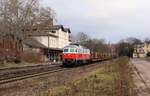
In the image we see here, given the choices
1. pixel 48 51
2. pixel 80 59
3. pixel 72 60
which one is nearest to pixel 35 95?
pixel 72 60

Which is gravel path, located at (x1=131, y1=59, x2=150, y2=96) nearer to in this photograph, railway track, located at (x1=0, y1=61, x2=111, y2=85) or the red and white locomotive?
railway track, located at (x1=0, y1=61, x2=111, y2=85)

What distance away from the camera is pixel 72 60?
50812mm

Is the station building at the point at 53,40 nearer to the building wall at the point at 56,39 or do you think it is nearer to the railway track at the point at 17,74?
the building wall at the point at 56,39

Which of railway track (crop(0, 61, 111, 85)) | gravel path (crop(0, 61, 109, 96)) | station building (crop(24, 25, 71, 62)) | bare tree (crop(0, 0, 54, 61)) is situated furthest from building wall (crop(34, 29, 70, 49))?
gravel path (crop(0, 61, 109, 96))

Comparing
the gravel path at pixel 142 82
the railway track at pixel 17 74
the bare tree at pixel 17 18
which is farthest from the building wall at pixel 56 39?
the gravel path at pixel 142 82

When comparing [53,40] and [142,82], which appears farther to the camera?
[53,40]

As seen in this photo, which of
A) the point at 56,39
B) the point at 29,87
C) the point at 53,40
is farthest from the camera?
the point at 56,39

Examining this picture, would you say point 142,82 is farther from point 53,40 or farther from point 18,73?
point 53,40

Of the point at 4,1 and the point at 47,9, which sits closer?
the point at 4,1

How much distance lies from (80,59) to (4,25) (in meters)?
23.2

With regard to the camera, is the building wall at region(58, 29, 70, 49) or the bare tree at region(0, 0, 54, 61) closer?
the bare tree at region(0, 0, 54, 61)

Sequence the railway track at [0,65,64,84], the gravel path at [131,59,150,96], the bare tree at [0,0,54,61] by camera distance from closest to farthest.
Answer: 1. the gravel path at [131,59,150,96]
2. the railway track at [0,65,64,84]
3. the bare tree at [0,0,54,61]

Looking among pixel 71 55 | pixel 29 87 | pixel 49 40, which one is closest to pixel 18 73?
pixel 29 87

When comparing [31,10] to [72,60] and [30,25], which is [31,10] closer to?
[30,25]
